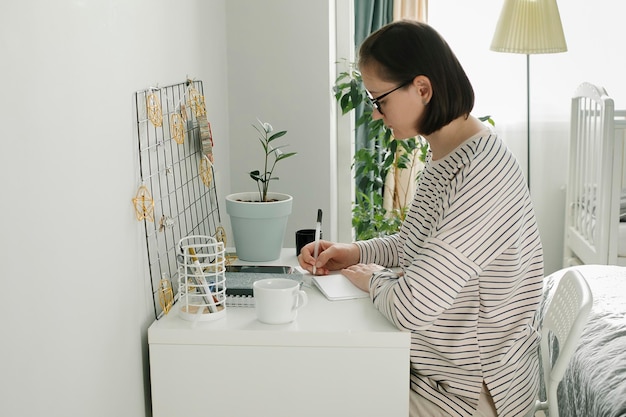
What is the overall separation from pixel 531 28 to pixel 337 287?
2230 millimetres

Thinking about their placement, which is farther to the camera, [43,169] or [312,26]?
[312,26]

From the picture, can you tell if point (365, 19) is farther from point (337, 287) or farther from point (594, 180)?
point (337, 287)

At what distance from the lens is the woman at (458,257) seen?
53.7 inches

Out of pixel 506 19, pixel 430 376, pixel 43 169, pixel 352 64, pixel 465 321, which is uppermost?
pixel 506 19

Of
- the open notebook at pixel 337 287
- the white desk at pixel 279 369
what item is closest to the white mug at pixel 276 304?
the white desk at pixel 279 369

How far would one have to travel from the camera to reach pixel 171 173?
5.26 feet

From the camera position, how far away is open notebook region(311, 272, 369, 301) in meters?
1.56

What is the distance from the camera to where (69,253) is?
109 centimetres

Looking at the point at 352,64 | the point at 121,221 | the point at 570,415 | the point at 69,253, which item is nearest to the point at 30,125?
the point at 69,253

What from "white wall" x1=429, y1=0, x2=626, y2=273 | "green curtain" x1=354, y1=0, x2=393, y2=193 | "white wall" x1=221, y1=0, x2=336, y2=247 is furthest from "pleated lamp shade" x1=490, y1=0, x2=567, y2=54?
"white wall" x1=221, y1=0, x2=336, y2=247

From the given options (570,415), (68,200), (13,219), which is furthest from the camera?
(570,415)

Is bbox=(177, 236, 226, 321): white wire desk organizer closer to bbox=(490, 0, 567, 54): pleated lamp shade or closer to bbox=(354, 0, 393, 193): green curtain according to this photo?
bbox=(354, 0, 393, 193): green curtain

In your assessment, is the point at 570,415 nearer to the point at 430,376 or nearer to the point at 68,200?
the point at 430,376

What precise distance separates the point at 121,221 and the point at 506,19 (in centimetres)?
257
